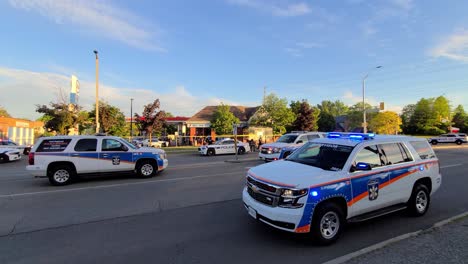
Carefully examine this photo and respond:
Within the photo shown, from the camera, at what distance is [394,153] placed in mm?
5246

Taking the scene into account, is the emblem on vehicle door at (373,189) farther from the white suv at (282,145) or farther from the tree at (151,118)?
the tree at (151,118)

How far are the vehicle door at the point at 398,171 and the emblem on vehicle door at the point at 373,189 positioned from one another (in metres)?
0.33

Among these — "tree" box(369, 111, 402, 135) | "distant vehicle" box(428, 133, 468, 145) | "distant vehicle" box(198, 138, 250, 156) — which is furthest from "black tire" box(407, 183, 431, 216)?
"tree" box(369, 111, 402, 135)

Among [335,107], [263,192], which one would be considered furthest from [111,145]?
[335,107]

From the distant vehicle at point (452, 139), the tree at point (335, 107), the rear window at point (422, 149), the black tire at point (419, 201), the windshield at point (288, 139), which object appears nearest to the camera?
the black tire at point (419, 201)

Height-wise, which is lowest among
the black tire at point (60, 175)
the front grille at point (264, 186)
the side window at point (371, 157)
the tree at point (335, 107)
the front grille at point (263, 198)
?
the black tire at point (60, 175)

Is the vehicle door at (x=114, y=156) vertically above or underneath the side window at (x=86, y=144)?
underneath

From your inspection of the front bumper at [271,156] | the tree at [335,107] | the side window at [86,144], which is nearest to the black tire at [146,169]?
the side window at [86,144]

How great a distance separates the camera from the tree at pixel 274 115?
4050cm

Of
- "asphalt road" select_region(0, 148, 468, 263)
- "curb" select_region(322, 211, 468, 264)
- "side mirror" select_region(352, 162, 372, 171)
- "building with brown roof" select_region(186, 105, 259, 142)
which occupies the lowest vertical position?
"asphalt road" select_region(0, 148, 468, 263)

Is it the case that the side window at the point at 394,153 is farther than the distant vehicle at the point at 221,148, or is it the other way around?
the distant vehicle at the point at 221,148

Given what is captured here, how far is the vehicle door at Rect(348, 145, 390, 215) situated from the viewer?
14.4 feet

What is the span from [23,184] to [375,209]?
11.5m

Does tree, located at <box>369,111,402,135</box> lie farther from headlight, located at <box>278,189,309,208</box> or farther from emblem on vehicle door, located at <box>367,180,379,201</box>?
headlight, located at <box>278,189,309,208</box>
